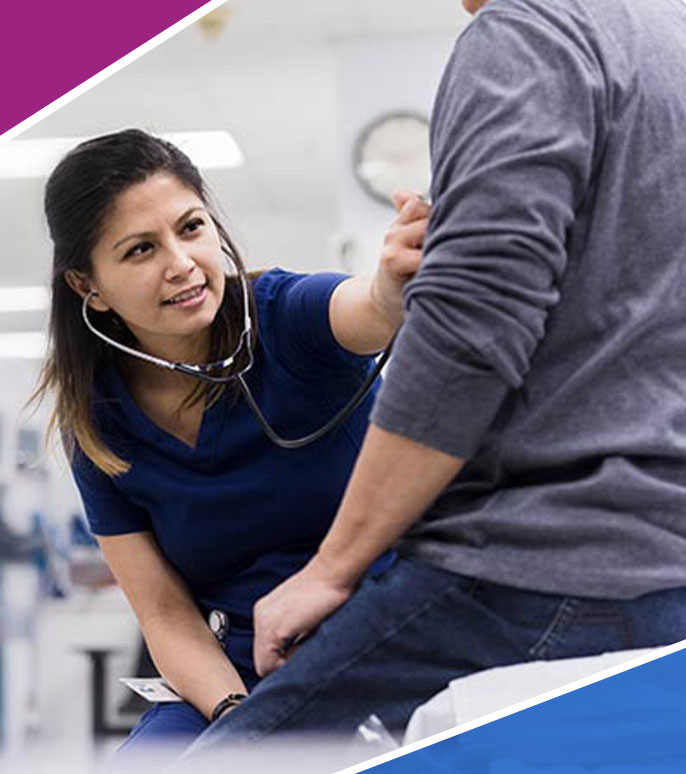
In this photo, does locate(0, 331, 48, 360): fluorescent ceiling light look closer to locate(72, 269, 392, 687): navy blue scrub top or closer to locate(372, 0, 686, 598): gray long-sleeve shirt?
locate(72, 269, 392, 687): navy blue scrub top

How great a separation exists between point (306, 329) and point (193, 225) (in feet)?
0.68

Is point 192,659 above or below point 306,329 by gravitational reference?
below

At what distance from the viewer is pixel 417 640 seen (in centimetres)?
113

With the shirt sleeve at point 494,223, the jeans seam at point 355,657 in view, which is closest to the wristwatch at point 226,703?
the jeans seam at point 355,657

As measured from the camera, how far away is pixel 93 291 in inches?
63.4

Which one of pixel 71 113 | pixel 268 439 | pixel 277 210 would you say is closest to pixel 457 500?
pixel 268 439

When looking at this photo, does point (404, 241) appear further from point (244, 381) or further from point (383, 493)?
point (244, 381)

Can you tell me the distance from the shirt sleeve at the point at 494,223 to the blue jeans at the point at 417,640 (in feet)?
0.50

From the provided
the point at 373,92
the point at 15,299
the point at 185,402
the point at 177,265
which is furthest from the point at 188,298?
the point at 15,299

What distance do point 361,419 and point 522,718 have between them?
1.95 ft

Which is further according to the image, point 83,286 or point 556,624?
point 83,286

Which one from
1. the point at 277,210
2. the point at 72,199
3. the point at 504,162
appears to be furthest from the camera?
the point at 277,210

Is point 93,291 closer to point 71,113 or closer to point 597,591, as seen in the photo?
point 597,591

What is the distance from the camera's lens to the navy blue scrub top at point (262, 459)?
5.08 ft
